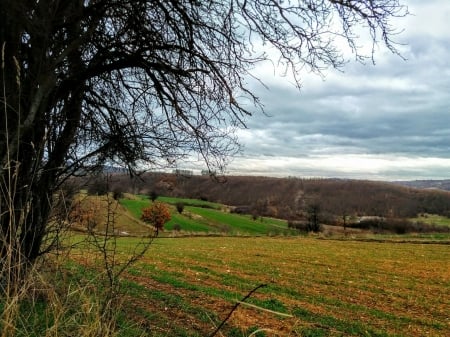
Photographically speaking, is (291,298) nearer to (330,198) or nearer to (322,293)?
(322,293)

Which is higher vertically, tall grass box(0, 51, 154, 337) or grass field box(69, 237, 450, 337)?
tall grass box(0, 51, 154, 337)

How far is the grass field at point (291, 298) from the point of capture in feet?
24.0

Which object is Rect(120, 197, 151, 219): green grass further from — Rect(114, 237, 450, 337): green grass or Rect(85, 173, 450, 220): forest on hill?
Rect(85, 173, 450, 220): forest on hill

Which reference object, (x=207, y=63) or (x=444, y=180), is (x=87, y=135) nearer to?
(x=207, y=63)

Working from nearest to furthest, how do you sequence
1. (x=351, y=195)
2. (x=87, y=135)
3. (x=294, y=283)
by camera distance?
(x=87, y=135) < (x=294, y=283) < (x=351, y=195)

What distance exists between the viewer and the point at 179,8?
624cm

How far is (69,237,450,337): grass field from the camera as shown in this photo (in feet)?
24.0

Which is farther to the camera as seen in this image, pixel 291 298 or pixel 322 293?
pixel 322 293

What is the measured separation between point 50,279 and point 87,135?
3.83 metres

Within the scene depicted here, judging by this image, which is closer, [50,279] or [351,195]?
[50,279]

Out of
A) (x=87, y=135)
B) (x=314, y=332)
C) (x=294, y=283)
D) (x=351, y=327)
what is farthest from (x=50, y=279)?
(x=294, y=283)

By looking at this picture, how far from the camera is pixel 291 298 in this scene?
11172 mm

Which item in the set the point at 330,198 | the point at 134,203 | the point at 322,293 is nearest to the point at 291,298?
the point at 322,293

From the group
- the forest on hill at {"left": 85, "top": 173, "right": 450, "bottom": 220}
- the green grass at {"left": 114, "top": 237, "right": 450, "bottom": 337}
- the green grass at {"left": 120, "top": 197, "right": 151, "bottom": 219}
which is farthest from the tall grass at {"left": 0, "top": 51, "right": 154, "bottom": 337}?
the forest on hill at {"left": 85, "top": 173, "right": 450, "bottom": 220}
